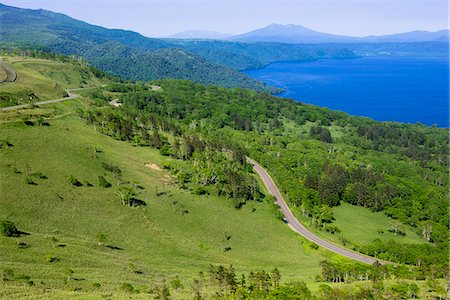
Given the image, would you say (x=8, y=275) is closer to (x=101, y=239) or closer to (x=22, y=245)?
(x=22, y=245)

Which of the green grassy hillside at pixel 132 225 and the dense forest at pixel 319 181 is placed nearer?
the green grassy hillside at pixel 132 225

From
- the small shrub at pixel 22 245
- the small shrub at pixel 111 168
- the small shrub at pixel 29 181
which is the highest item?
the small shrub at pixel 29 181

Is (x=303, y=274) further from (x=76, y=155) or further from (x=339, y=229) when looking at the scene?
(x=76, y=155)

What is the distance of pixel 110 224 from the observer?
86375 millimetres

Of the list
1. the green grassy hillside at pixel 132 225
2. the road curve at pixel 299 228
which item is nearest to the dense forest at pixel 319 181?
the green grassy hillside at pixel 132 225

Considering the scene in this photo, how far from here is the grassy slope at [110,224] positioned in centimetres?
6316

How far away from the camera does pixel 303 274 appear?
85.3 metres

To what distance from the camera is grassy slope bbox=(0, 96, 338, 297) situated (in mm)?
63156

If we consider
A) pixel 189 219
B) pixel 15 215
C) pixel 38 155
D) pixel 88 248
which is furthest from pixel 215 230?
pixel 38 155

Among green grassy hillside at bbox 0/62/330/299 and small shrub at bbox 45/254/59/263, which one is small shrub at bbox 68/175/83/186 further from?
small shrub at bbox 45/254/59/263

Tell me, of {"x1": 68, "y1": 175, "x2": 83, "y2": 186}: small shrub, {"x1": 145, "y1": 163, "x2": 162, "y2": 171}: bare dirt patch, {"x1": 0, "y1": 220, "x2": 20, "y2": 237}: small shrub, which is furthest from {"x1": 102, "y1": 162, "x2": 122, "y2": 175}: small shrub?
{"x1": 0, "y1": 220, "x2": 20, "y2": 237}: small shrub

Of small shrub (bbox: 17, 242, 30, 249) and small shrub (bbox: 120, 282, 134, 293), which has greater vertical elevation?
small shrub (bbox: 17, 242, 30, 249)

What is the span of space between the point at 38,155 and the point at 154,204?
126ft

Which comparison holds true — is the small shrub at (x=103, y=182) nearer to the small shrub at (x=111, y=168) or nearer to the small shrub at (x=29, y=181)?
the small shrub at (x=111, y=168)
